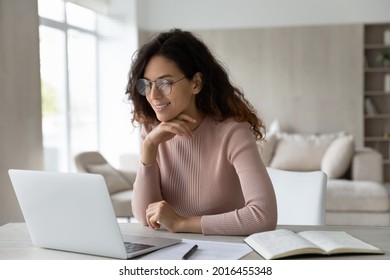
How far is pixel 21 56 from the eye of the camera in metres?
3.54

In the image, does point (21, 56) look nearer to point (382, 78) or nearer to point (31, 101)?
point (31, 101)

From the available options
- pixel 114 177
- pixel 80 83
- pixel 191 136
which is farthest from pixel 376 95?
pixel 191 136

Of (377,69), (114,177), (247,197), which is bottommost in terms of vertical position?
(114,177)

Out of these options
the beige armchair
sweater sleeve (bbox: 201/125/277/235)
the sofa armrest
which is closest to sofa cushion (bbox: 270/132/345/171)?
the sofa armrest

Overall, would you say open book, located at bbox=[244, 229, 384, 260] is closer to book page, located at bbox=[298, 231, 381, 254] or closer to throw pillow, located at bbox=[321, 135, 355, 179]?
book page, located at bbox=[298, 231, 381, 254]

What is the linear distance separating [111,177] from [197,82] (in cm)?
277

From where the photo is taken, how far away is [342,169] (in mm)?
4668

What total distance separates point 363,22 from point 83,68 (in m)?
2.90

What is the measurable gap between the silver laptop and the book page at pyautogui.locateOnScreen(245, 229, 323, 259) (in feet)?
0.63

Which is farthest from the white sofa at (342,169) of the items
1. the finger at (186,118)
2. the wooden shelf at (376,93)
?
the finger at (186,118)

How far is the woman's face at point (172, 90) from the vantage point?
1577mm

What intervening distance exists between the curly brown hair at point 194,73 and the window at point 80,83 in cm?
359

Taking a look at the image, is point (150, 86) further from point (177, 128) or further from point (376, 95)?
point (376, 95)

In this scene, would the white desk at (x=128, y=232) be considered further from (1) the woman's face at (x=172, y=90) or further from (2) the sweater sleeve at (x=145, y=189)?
(1) the woman's face at (x=172, y=90)
